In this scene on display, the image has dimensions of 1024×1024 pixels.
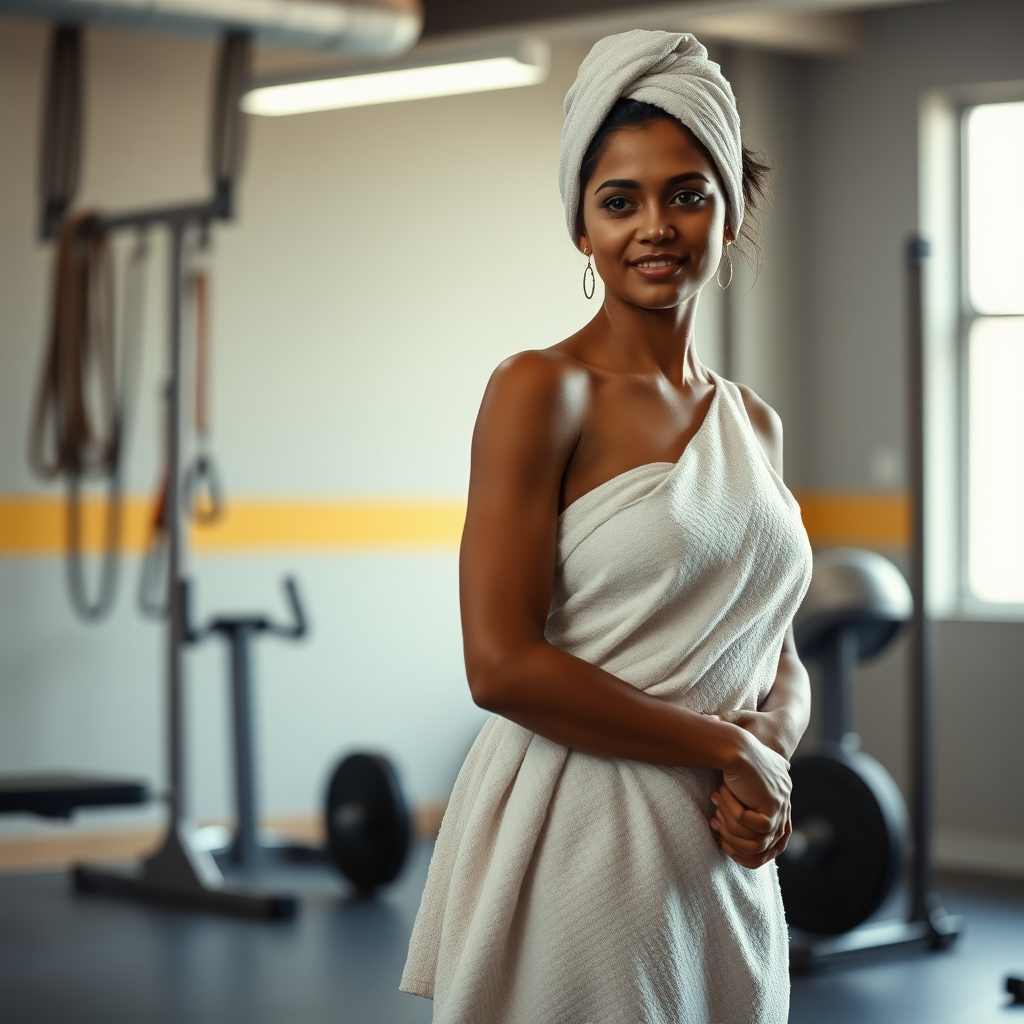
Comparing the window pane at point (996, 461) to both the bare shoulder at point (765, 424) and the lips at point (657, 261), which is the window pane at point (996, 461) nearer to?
the bare shoulder at point (765, 424)

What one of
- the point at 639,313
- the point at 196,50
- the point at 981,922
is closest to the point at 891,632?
the point at 981,922

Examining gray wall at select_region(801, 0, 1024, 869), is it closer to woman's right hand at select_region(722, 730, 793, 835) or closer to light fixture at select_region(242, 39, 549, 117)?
light fixture at select_region(242, 39, 549, 117)

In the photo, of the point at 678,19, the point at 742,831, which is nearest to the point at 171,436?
the point at 678,19

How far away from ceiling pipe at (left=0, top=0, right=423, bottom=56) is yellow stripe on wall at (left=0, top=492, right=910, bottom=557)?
5.38 ft

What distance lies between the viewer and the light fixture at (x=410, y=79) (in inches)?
182

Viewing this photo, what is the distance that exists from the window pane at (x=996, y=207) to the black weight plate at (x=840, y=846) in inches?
91.5

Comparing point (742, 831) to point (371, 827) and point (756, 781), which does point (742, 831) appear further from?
point (371, 827)

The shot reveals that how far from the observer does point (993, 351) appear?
605 cm

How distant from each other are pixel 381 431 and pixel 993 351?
2.29m

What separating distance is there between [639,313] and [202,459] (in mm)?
3948

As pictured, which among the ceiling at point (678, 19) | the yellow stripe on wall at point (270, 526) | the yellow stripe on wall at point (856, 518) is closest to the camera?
the ceiling at point (678, 19)

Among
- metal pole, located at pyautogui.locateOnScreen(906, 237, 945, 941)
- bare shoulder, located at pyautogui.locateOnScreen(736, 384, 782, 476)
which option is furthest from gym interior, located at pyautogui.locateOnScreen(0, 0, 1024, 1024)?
bare shoulder, located at pyautogui.locateOnScreen(736, 384, 782, 476)

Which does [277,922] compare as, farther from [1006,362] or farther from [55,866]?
[1006,362]

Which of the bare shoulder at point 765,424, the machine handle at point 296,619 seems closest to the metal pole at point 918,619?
the machine handle at point 296,619
